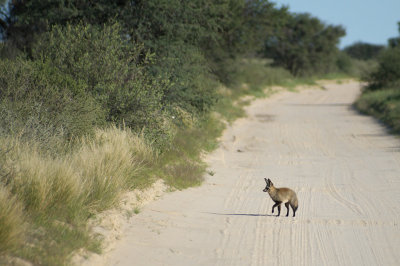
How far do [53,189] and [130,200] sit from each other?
1831 mm

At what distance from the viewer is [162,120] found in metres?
11.7

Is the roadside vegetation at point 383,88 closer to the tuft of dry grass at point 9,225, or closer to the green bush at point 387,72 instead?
the green bush at point 387,72

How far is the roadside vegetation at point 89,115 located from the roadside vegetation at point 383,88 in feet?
31.2

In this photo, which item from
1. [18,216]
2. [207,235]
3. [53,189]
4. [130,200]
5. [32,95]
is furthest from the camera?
[32,95]

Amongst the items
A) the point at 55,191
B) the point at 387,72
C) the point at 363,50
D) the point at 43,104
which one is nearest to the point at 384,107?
the point at 387,72

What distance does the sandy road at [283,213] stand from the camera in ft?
21.5

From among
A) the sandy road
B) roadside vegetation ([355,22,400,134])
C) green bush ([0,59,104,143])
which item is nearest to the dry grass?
green bush ([0,59,104,143])

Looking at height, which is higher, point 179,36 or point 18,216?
point 179,36

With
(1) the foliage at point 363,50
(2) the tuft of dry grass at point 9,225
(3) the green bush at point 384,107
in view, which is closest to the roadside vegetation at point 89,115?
(2) the tuft of dry grass at point 9,225

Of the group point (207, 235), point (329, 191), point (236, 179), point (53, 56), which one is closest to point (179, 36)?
point (53, 56)

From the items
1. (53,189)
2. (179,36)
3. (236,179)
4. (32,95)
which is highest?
(179,36)

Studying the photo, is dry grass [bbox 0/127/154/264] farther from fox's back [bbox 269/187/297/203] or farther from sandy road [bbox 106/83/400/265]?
fox's back [bbox 269/187/297/203]

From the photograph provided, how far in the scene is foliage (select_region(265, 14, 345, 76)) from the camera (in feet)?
188

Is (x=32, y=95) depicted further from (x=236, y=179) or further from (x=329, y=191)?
(x=329, y=191)
